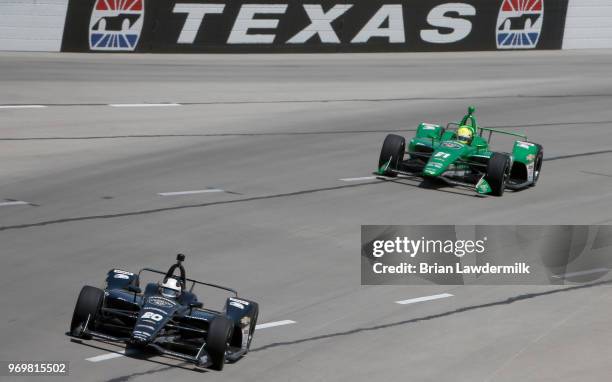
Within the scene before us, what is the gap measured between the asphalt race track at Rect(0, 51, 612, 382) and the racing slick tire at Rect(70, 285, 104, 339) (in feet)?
0.76

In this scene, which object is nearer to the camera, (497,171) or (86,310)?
(86,310)

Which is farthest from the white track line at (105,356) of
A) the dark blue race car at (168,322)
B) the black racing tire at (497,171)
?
the black racing tire at (497,171)

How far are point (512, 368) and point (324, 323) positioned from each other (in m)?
2.61

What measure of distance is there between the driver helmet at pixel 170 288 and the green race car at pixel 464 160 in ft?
29.8

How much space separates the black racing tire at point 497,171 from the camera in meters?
21.2

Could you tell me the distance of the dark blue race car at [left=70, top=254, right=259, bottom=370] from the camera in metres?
12.2

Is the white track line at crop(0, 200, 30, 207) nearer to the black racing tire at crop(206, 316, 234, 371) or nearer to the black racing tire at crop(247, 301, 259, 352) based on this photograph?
the black racing tire at crop(247, 301, 259, 352)

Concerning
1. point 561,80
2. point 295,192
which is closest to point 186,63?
point 561,80

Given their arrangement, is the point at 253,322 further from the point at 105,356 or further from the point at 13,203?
the point at 13,203

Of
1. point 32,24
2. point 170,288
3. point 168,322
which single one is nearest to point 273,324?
point 170,288

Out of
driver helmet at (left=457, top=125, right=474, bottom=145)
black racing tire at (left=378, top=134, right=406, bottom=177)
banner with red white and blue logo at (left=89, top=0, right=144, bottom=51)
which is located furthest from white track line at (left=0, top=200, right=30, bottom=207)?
banner with red white and blue logo at (left=89, top=0, right=144, bottom=51)

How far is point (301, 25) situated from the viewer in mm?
39375

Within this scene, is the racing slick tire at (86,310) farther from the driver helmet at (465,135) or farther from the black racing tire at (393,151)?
the driver helmet at (465,135)

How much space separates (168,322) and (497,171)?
10235 mm
